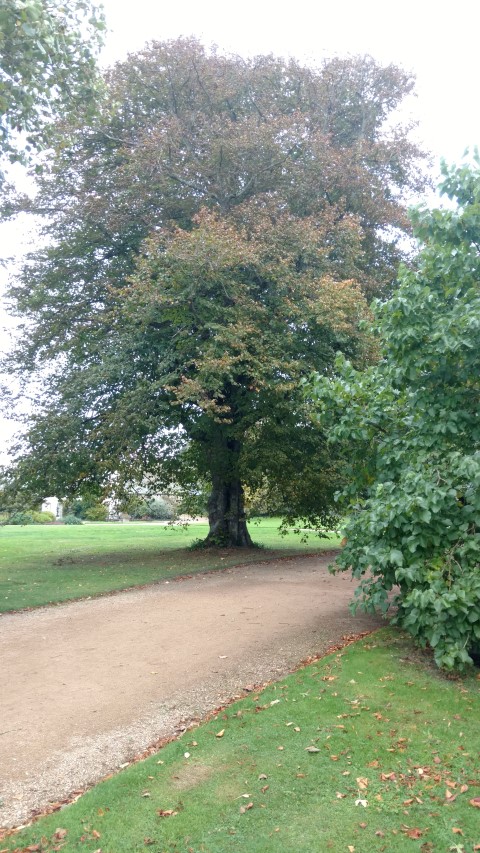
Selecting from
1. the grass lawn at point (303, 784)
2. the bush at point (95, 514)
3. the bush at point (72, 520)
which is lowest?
the grass lawn at point (303, 784)

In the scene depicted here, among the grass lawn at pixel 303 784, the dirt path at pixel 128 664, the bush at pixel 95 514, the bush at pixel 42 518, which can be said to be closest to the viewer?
the grass lawn at pixel 303 784

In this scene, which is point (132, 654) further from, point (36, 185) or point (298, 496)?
point (36, 185)

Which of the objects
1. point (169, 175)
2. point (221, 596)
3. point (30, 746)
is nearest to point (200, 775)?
point (30, 746)

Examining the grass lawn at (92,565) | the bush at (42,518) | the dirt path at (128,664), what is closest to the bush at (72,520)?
the bush at (42,518)

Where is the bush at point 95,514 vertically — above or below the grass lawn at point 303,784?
above

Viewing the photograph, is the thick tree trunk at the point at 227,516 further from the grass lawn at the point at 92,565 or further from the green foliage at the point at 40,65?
the green foliage at the point at 40,65

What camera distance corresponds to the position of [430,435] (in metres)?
7.62

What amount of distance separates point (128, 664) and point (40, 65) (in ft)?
24.0

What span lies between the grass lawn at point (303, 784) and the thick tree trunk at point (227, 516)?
43.5 ft

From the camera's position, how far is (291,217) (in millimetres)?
16594

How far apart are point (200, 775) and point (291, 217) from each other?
45.7 ft

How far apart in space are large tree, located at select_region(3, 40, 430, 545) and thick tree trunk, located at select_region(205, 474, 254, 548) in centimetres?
6

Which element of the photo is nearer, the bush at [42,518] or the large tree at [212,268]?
the large tree at [212,268]

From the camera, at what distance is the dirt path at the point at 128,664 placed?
5172mm
